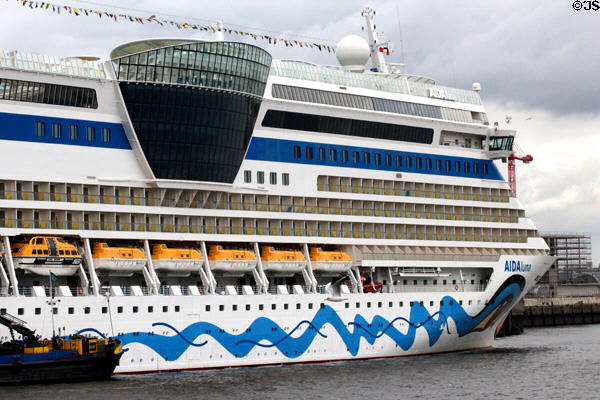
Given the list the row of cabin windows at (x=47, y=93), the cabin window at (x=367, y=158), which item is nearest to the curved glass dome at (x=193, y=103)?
the row of cabin windows at (x=47, y=93)

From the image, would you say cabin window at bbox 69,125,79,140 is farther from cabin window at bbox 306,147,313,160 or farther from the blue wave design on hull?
cabin window at bbox 306,147,313,160

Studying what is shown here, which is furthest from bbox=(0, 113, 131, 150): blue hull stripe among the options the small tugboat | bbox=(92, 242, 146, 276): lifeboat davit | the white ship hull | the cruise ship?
the small tugboat

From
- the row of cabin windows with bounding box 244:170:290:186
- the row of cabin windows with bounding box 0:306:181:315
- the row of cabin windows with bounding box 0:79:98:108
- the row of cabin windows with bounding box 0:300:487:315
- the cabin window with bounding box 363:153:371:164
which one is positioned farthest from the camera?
the cabin window with bounding box 363:153:371:164

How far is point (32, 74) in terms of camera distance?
3822cm

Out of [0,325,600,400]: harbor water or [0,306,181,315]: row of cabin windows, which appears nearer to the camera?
[0,325,600,400]: harbor water

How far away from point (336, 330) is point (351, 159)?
8.72 metres

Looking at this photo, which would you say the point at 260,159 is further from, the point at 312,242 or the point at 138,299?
the point at 138,299

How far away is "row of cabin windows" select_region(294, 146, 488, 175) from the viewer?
4725cm

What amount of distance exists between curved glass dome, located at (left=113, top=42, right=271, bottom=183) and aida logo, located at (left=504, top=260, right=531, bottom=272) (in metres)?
16.7

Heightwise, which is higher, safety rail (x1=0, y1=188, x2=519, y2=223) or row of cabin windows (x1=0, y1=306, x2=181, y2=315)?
safety rail (x1=0, y1=188, x2=519, y2=223)

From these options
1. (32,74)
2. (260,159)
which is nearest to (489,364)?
(260,159)

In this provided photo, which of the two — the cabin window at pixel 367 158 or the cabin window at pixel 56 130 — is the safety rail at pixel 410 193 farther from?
the cabin window at pixel 56 130

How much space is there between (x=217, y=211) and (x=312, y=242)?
209 inches

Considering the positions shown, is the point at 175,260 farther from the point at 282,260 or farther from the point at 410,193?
the point at 410,193
